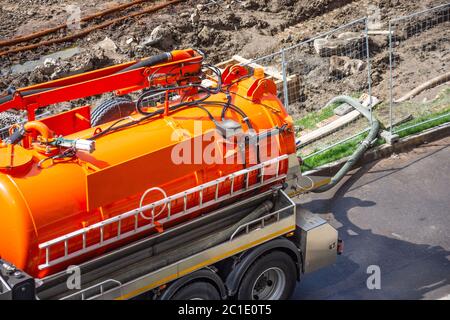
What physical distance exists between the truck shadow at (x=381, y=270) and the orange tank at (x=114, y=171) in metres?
1.78

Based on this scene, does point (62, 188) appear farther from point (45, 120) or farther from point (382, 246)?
point (382, 246)

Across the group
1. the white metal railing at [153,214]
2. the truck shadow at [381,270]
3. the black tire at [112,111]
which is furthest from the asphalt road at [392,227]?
the black tire at [112,111]

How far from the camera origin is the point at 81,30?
17.5 meters

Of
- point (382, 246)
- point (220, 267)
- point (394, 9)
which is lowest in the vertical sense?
point (382, 246)

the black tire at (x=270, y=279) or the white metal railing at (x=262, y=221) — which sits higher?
the white metal railing at (x=262, y=221)

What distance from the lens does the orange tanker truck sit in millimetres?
7590

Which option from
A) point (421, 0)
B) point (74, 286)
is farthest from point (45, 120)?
point (421, 0)

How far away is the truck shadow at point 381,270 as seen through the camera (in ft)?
31.6

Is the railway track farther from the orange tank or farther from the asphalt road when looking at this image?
the orange tank

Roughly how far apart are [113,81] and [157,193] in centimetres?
157

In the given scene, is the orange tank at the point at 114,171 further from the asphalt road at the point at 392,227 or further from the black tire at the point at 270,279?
the asphalt road at the point at 392,227

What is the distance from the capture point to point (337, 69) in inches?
578

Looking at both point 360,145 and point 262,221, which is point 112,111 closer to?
point 262,221
